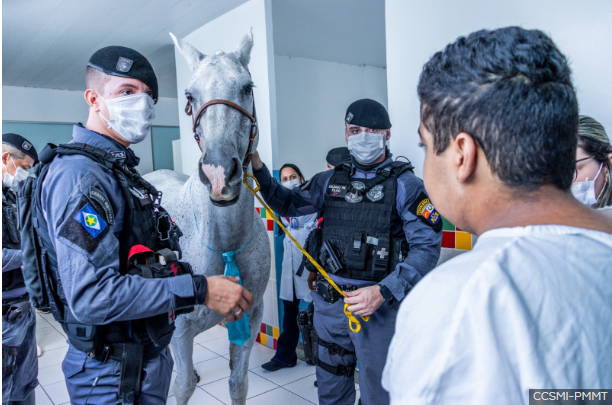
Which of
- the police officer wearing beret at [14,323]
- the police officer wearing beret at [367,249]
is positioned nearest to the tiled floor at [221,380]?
the police officer wearing beret at [14,323]

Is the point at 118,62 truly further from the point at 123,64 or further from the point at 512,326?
the point at 512,326

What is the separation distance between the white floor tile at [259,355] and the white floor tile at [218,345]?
0.12m

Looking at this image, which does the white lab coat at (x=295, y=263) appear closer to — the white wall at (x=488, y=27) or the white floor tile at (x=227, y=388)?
the white floor tile at (x=227, y=388)

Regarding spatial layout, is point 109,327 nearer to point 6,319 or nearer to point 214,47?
point 6,319

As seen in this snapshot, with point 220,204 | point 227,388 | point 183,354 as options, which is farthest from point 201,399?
point 220,204

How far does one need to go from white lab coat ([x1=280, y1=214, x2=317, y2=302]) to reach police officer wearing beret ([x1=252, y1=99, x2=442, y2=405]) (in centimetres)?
135

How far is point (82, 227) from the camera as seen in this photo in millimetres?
1142

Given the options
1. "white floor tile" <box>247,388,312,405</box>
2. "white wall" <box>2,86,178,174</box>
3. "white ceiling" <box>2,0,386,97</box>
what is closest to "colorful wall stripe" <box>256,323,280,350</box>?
"white floor tile" <box>247,388,312,405</box>

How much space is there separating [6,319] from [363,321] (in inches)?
86.7

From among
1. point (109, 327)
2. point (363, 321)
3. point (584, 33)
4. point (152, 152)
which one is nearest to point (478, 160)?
point (109, 327)

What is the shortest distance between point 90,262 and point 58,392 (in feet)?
9.89

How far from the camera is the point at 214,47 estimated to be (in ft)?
14.6

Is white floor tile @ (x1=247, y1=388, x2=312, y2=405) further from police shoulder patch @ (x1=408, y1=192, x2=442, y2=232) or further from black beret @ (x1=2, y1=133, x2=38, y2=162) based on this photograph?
black beret @ (x1=2, y1=133, x2=38, y2=162)

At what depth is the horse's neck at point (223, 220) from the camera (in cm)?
194
